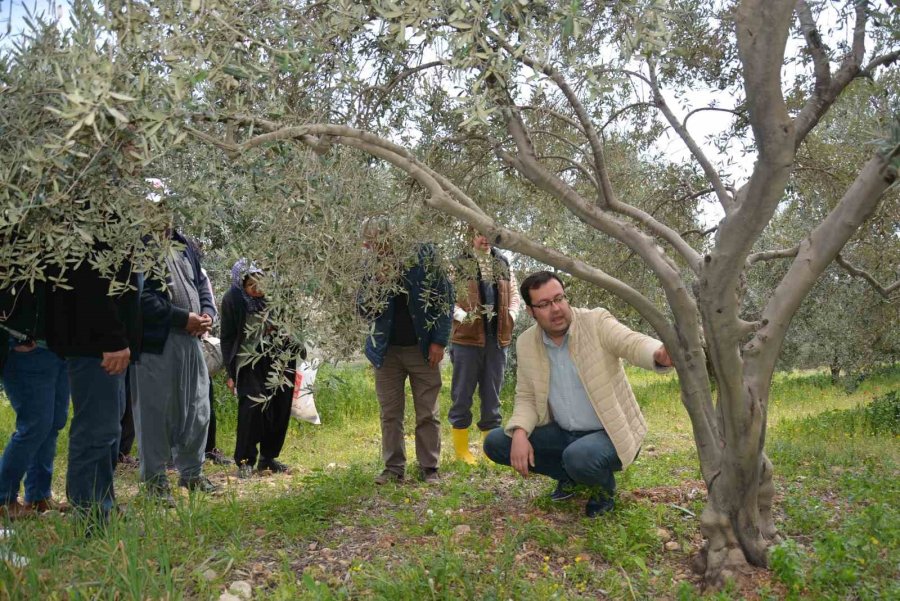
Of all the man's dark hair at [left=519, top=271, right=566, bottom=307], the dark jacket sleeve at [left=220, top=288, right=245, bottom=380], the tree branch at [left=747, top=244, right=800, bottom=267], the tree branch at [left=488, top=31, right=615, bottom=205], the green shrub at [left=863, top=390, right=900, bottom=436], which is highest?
the tree branch at [left=488, top=31, right=615, bottom=205]

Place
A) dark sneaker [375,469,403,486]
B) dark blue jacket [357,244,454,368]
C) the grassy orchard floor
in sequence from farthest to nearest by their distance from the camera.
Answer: dark sneaker [375,469,403,486] < dark blue jacket [357,244,454,368] < the grassy orchard floor

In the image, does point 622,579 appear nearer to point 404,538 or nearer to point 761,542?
point 761,542

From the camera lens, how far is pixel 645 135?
7281mm

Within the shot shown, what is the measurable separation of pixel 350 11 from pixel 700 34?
12.0 ft

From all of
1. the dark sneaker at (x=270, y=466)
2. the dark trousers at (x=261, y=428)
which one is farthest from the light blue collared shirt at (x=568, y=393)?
the dark sneaker at (x=270, y=466)

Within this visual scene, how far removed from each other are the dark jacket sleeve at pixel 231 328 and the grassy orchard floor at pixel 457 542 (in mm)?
1326

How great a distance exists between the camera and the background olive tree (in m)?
3.00

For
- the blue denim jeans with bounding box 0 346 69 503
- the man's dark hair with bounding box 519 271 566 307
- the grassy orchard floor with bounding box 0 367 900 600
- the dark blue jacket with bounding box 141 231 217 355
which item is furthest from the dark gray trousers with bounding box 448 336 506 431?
the blue denim jeans with bounding box 0 346 69 503

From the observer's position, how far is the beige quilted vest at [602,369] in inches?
195

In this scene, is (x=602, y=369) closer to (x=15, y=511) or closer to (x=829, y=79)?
(x=829, y=79)

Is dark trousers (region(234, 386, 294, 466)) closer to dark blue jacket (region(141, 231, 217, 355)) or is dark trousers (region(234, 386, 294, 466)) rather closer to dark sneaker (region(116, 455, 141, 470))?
dark sneaker (region(116, 455, 141, 470))

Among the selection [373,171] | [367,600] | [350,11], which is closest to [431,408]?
[373,171]

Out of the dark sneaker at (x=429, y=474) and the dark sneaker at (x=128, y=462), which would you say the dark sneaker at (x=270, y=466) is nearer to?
the dark sneaker at (x=128, y=462)

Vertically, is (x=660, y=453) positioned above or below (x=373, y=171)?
below
